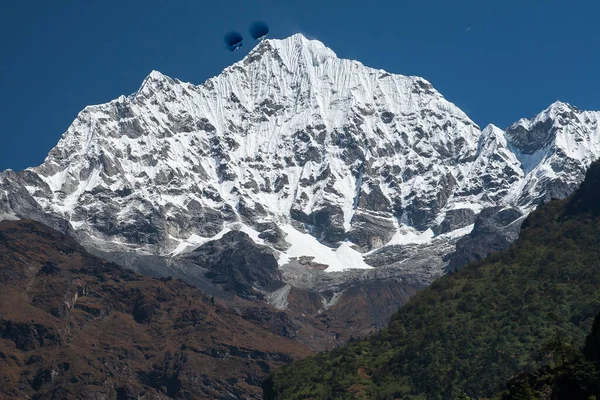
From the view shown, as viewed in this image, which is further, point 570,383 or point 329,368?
point 329,368

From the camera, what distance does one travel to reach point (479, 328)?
501ft

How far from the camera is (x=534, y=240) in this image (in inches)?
7082

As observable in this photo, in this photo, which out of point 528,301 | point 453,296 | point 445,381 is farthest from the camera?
point 453,296

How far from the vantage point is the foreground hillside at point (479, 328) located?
465ft

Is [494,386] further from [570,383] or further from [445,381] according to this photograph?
[570,383]

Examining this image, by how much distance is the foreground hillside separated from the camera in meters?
142

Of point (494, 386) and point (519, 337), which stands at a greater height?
point (519, 337)

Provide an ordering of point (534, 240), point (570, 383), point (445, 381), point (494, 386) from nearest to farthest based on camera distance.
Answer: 1. point (570, 383)
2. point (494, 386)
3. point (445, 381)
4. point (534, 240)

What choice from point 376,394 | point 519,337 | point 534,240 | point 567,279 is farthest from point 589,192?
point 376,394

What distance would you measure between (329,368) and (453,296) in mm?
21649

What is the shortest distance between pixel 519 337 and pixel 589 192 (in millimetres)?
47806

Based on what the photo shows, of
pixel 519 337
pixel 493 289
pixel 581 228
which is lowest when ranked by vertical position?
pixel 519 337

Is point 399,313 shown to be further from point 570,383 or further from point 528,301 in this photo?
point 570,383

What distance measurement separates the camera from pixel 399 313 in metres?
175
